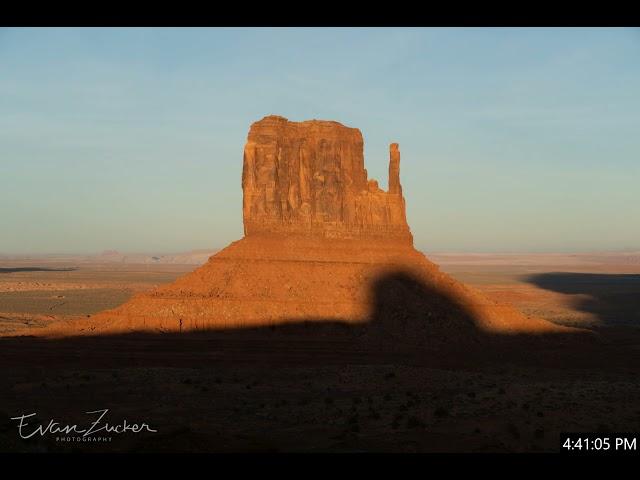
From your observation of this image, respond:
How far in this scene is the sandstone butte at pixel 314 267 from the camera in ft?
190

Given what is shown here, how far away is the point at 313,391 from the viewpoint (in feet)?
135

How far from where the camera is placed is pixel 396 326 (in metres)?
57.2

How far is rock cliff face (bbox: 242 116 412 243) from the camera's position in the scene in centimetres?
6481

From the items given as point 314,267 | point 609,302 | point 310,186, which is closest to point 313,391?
point 314,267

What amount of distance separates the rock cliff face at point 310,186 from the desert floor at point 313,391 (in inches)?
467

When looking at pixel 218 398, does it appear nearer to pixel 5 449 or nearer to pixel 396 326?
pixel 5 449

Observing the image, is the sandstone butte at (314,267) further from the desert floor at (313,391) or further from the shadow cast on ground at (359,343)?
the desert floor at (313,391)

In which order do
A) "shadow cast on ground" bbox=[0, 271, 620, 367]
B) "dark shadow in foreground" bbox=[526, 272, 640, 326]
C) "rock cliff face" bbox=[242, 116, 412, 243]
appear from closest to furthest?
"shadow cast on ground" bbox=[0, 271, 620, 367] → "rock cliff face" bbox=[242, 116, 412, 243] → "dark shadow in foreground" bbox=[526, 272, 640, 326]

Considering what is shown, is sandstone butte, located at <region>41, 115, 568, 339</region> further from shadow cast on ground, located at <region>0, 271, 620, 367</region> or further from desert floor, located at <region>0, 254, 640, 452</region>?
desert floor, located at <region>0, 254, 640, 452</region>

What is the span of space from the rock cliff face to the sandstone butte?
8 centimetres

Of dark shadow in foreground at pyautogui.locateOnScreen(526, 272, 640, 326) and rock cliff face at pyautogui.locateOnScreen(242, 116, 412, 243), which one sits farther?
dark shadow in foreground at pyautogui.locateOnScreen(526, 272, 640, 326)

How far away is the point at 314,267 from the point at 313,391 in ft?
69.3

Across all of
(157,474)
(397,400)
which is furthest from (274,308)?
(157,474)

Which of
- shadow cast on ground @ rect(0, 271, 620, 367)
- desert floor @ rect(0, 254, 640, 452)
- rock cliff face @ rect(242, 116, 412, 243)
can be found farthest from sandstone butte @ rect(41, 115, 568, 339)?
desert floor @ rect(0, 254, 640, 452)
